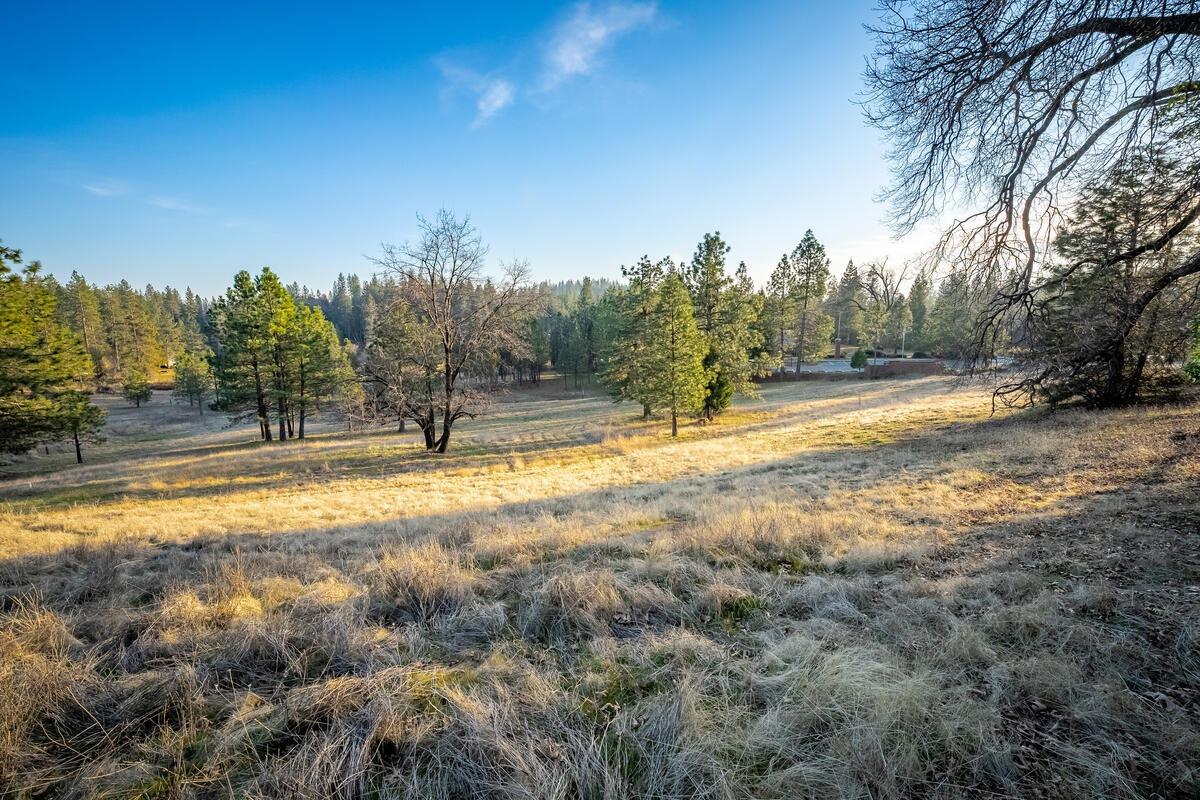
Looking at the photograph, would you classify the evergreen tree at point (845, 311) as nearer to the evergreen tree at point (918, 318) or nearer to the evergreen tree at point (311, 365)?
the evergreen tree at point (918, 318)

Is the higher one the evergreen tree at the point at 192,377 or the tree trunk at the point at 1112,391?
the evergreen tree at the point at 192,377

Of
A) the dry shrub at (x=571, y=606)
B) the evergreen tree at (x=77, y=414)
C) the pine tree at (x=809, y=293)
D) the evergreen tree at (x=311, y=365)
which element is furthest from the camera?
the pine tree at (x=809, y=293)

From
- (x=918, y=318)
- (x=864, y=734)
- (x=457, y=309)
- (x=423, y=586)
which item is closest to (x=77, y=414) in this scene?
(x=457, y=309)

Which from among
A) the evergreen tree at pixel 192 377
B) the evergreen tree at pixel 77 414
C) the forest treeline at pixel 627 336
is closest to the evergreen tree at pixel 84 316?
the evergreen tree at pixel 192 377

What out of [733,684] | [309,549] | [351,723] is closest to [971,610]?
[733,684]

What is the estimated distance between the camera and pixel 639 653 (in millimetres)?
3178

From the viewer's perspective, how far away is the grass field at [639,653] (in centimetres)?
213

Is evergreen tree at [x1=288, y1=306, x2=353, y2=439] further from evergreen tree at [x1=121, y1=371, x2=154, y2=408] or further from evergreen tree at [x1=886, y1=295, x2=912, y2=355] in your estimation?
evergreen tree at [x1=886, y1=295, x2=912, y2=355]

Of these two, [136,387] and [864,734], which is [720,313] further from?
[136,387]

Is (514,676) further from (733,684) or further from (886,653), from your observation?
(886,653)

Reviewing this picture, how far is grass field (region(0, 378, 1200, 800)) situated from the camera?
2.13m

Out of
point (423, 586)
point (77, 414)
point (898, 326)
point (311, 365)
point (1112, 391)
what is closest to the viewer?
point (423, 586)

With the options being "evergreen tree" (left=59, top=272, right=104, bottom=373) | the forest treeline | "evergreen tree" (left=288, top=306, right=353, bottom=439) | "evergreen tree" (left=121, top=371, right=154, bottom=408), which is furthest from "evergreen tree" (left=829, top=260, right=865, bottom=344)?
"evergreen tree" (left=59, top=272, right=104, bottom=373)

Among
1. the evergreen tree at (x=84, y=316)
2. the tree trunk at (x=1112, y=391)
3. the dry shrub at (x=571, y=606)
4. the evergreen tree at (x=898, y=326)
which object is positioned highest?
the evergreen tree at (x=84, y=316)
